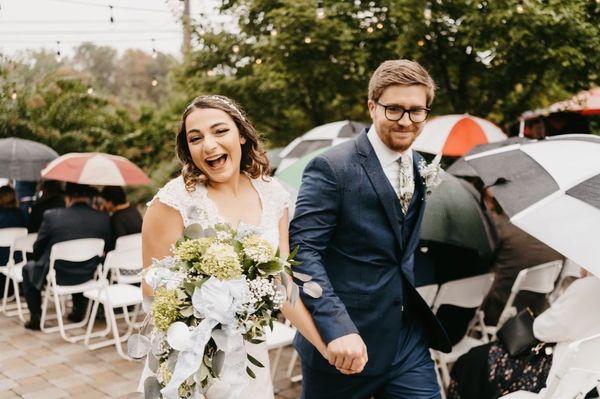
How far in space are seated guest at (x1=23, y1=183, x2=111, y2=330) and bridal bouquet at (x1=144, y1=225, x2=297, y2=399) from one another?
463 centimetres

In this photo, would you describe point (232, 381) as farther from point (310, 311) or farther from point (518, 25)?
point (518, 25)

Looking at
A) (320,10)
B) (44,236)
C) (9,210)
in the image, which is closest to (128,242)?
(44,236)

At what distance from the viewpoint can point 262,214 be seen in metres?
2.82

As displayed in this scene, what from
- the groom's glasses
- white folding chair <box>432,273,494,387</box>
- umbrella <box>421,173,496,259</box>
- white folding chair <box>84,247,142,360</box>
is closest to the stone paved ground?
white folding chair <box>84,247,142,360</box>

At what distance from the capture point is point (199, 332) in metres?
2.03

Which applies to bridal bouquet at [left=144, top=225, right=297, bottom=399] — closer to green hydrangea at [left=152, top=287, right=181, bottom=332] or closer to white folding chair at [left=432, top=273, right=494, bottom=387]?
green hydrangea at [left=152, top=287, right=181, bottom=332]

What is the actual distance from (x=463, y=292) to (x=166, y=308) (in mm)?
3214

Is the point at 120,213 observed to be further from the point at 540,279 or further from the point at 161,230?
the point at 161,230

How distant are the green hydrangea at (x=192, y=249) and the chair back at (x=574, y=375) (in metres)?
1.60

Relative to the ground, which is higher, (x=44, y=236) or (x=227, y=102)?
(x=227, y=102)

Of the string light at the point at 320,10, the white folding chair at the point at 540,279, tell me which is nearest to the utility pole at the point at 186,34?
the string light at the point at 320,10

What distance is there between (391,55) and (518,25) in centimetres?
179

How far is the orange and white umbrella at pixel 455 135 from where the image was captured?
6902mm

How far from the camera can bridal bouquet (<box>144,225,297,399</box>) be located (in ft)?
6.57
